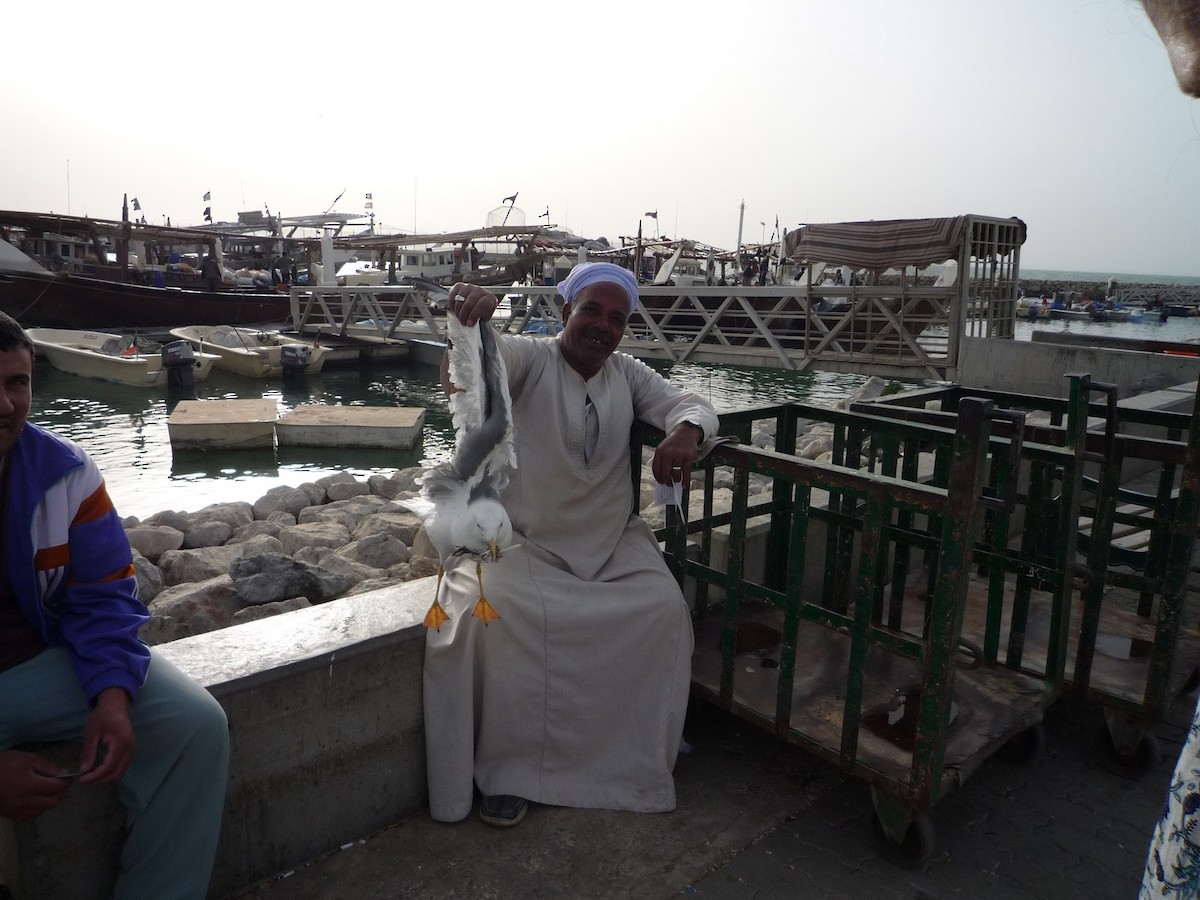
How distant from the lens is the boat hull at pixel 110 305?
21.9 metres

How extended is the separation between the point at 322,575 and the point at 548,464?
2.33 m

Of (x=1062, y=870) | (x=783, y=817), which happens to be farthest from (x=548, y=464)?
(x=1062, y=870)

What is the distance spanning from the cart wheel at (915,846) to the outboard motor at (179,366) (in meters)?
16.1

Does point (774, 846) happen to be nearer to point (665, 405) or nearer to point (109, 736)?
point (665, 405)

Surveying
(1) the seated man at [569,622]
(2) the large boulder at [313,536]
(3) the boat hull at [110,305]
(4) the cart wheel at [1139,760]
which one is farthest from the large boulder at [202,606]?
(3) the boat hull at [110,305]

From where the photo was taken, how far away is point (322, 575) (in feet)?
14.5

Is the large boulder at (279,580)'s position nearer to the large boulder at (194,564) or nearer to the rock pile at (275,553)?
the rock pile at (275,553)

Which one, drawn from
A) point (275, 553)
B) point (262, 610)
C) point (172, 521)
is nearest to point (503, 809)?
point (262, 610)

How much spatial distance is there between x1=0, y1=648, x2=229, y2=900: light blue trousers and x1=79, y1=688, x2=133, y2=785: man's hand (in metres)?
0.07

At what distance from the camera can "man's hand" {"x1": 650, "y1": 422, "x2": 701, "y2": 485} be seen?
99.0 inches

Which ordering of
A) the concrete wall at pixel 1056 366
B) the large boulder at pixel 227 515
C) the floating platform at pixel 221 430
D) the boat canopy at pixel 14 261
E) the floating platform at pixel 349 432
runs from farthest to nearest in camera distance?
the boat canopy at pixel 14 261
the floating platform at pixel 349 432
the floating platform at pixel 221 430
the concrete wall at pixel 1056 366
the large boulder at pixel 227 515

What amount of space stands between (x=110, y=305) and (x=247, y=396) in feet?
32.2

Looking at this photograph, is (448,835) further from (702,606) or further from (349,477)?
(349,477)

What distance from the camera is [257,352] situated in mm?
17625
